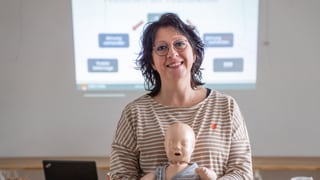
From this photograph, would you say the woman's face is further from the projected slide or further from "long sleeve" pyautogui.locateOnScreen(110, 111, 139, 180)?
the projected slide

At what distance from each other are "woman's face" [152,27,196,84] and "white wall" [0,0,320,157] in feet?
3.40

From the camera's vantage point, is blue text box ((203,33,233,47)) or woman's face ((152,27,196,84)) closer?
woman's face ((152,27,196,84))

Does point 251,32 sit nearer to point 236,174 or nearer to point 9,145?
point 236,174

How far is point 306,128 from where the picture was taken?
2.25m

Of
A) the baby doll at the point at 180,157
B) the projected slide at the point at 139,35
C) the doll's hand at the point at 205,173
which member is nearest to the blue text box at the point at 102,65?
the projected slide at the point at 139,35

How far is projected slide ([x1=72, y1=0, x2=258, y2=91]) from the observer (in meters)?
2.18

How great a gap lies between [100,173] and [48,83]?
28.5 inches

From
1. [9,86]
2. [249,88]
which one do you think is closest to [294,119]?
[249,88]

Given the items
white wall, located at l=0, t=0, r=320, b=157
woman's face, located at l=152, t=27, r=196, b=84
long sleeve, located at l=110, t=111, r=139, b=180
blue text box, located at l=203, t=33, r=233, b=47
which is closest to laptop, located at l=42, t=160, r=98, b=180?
white wall, located at l=0, t=0, r=320, b=157

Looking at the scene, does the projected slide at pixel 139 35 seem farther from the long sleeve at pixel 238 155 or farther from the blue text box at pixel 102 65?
the long sleeve at pixel 238 155

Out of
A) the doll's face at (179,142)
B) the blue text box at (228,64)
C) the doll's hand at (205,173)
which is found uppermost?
the blue text box at (228,64)

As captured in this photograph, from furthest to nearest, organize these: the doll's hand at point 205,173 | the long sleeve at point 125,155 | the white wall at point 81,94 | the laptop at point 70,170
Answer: the white wall at point 81,94 → the laptop at point 70,170 → the long sleeve at point 125,155 → the doll's hand at point 205,173

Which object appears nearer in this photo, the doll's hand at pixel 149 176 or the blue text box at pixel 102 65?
Answer: the doll's hand at pixel 149 176

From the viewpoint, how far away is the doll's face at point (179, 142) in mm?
1172
